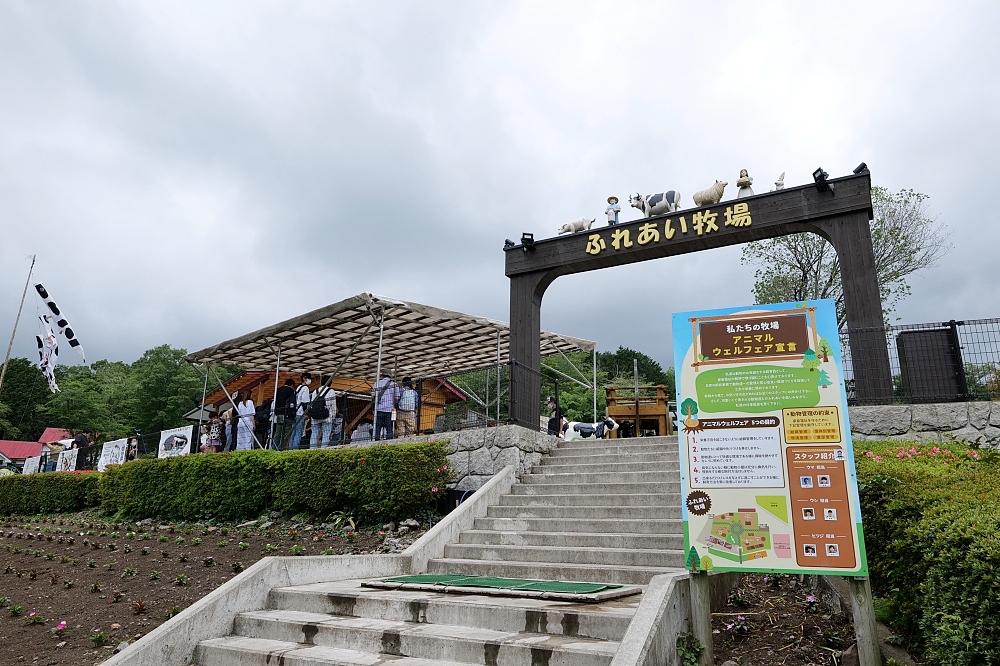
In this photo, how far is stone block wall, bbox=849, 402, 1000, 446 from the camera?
7910 mm

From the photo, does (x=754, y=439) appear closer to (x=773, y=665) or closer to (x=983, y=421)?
(x=773, y=665)

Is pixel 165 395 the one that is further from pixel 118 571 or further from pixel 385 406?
pixel 118 571

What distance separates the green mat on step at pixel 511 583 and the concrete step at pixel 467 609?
245 mm

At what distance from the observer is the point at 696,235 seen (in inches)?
403

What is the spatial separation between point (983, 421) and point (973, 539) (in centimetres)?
632

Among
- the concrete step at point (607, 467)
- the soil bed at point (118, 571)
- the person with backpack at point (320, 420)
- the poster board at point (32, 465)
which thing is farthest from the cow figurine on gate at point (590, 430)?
the poster board at point (32, 465)

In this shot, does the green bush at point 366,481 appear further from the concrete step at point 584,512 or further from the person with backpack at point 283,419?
the person with backpack at point 283,419

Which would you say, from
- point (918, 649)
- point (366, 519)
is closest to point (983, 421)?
point (918, 649)

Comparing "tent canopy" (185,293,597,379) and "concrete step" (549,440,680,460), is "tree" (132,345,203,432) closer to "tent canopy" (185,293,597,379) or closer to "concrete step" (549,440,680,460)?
"tent canopy" (185,293,597,379)

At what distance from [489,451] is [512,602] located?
5024mm

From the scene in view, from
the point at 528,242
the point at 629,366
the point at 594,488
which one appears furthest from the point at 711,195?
the point at 629,366

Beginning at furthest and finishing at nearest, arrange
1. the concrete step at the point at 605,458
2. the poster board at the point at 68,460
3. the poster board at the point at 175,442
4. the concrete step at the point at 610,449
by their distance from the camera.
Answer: the poster board at the point at 68,460 < the poster board at the point at 175,442 < the concrete step at the point at 610,449 < the concrete step at the point at 605,458

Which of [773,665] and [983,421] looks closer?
[773,665]

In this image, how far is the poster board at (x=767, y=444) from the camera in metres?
3.61
